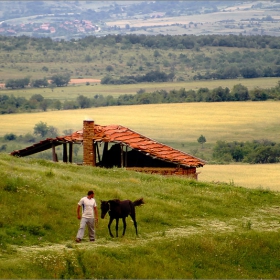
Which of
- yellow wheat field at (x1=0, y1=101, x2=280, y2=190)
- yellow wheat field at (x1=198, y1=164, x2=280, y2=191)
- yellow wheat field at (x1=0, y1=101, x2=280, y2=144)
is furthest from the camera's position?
yellow wheat field at (x1=0, y1=101, x2=280, y2=144)

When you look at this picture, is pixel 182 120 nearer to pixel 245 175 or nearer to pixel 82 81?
pixel 245 175

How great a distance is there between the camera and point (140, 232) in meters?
25.2

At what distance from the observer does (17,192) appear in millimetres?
26406

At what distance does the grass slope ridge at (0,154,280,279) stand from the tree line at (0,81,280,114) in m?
100.0

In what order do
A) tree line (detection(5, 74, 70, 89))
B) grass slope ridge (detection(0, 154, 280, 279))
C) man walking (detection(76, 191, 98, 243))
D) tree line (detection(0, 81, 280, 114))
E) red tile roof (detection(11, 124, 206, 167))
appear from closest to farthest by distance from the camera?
grass slope ridge (detection(0, 154, 280, 279))
man walking (detection(76, 191, 98, 243))
red tile roof (detection(11, 124, 206, 167))
tree line (detection(0, 81, 280, 114))
tree line (detection(5, 74, 70, 89))

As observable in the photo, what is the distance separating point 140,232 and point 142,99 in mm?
118330

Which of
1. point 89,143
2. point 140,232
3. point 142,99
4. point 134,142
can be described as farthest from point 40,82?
point 140,232

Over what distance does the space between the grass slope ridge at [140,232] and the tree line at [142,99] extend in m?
100.0

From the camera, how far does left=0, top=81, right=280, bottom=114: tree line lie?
132 metres

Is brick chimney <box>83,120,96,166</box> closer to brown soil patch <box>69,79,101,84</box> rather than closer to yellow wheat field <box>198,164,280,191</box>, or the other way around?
yellow wheat field <box>198,164,280,191</box>

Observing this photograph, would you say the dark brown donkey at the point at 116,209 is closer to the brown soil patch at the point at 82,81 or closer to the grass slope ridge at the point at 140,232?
the grass slope ridge at the point at 140,232

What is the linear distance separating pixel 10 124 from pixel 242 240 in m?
93.4

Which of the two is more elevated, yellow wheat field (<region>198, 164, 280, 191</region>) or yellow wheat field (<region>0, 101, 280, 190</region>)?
yellow wheat field (<region>198, 164, 280, 191</region>)

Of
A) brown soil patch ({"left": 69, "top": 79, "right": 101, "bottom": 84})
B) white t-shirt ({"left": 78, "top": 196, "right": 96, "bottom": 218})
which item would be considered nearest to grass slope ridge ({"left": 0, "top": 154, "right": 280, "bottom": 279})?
white t-shirt ({"left": 78, "top": 196, "right": 96, "bottom": 218})
